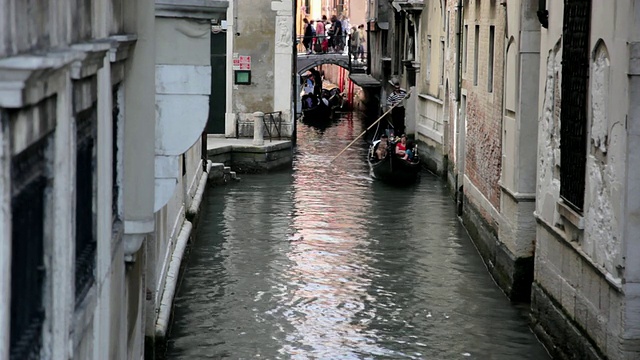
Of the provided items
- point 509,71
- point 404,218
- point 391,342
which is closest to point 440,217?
point 404,218

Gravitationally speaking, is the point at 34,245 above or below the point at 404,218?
above

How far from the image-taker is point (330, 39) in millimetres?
41406

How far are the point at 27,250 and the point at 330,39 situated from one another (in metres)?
38.5

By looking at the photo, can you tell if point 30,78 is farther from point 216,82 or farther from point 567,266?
point 216,82

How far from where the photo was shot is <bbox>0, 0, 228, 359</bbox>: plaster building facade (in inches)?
116

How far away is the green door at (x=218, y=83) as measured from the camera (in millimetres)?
23688

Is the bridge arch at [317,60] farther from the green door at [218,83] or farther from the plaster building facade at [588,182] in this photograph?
the plaster building facade at [588,182]

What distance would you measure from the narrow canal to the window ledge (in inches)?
48.0

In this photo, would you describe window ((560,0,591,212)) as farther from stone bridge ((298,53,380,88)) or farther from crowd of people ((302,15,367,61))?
crowd of people ((302,15,367,61))

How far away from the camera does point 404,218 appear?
1758 cm

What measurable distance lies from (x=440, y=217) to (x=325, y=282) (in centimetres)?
497

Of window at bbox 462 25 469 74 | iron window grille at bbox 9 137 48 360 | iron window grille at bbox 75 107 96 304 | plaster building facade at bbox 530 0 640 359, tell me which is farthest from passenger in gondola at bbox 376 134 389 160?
iron window grille at bbox 9 137 48 360

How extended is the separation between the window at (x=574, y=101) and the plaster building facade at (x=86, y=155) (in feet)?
11.8

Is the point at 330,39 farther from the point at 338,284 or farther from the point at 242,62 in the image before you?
the point at 338,284
